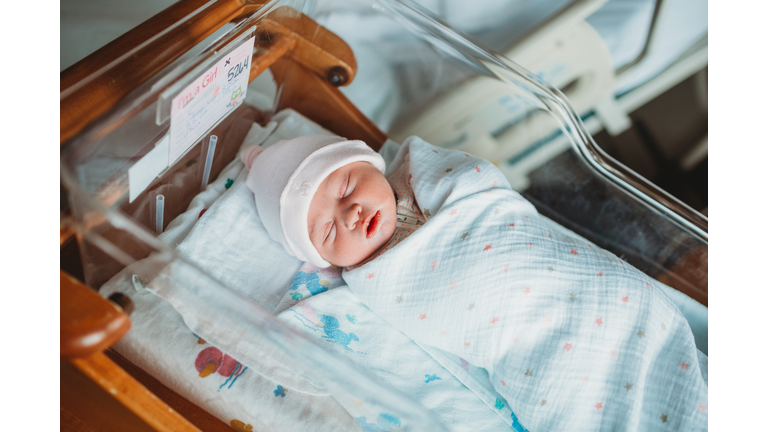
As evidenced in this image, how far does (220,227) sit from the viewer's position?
0.92 m

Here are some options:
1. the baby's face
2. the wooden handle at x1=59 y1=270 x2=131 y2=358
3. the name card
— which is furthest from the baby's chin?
the wooden handle at x1=59 y1=270 x2=131 y2=358

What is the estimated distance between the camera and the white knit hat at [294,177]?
2.90 ft

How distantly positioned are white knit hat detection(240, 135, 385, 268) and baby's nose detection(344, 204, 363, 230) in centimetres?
8

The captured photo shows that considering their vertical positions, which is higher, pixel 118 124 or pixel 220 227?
pixel 118 124

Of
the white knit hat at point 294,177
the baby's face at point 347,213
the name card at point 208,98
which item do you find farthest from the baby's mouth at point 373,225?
the name card at point 208,98

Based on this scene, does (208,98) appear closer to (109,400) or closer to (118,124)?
(118,124)

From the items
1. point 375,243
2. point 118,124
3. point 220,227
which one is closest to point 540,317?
point 375,243

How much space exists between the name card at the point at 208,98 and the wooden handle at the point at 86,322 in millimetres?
295

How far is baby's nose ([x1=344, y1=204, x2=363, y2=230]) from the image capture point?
0.86 m

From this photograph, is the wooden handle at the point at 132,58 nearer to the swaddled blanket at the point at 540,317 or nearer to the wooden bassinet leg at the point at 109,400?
the wooden bassinet leg at the point at 109,400

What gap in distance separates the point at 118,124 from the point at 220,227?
34 cm

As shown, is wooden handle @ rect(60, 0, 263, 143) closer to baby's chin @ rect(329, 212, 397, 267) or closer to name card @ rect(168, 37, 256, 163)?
name card @ rect(168, 37, 256, 163)

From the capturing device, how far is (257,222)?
992 millimetres
